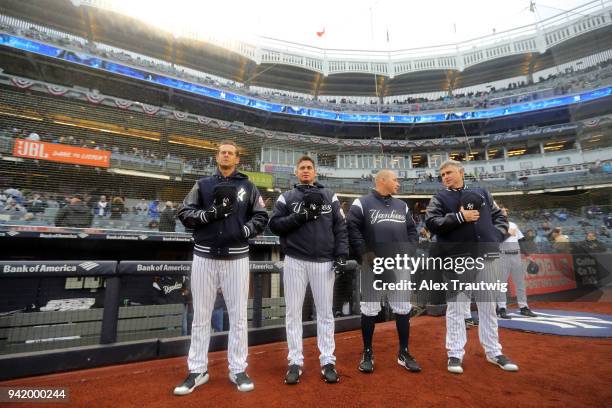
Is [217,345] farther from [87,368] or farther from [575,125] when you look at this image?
[575,125]

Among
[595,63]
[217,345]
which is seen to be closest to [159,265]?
[217,345]

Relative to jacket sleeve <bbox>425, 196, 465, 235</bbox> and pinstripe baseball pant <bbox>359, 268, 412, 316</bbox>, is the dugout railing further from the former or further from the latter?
jacket sleeve <bbox>425, 196, 465, 235</bbox>

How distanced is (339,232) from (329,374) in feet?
4.36

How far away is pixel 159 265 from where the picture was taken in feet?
12.6

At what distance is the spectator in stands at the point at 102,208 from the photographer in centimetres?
1109

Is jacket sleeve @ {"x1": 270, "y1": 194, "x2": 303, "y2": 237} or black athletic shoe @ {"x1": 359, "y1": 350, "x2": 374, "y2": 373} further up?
jacket sleeve @ {"x1": 270, "y1": 194, "x2": 303, "y2": 237}

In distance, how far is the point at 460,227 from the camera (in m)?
3.22

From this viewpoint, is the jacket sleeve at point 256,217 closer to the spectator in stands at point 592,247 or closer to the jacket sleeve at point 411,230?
the jacket sleeve at point 411,230

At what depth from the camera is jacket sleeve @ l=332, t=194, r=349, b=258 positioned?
3.14 meters

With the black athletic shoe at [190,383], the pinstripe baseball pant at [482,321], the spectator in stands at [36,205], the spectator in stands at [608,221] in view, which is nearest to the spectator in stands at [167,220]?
the spectator in stands at [36,205]

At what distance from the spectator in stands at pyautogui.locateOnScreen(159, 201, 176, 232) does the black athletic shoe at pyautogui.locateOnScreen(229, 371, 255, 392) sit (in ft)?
34.5

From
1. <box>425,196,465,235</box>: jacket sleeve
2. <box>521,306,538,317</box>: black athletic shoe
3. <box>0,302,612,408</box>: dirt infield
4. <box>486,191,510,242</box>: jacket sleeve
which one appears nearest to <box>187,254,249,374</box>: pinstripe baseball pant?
<box>0,302,612,408</box>: dirt infield

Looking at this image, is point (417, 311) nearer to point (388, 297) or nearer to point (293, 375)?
point (388, 297)

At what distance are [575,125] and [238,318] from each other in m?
30.3
